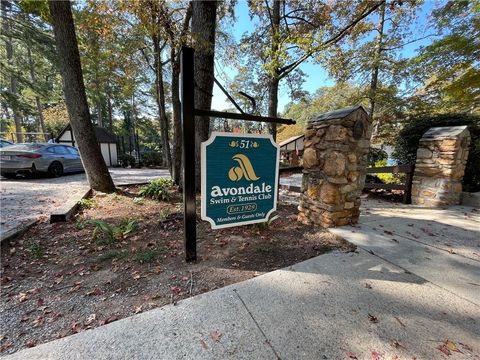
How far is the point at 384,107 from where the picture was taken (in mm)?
9805

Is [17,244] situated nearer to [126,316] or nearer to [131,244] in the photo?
[131,244]

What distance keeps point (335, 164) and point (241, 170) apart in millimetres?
1374

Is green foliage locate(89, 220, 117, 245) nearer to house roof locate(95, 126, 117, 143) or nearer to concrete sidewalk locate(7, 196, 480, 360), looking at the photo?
concrete sidewalk locate(7, 196, 480, 360)

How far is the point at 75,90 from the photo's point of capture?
15.0ft

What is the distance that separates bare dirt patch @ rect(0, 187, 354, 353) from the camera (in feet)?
5.19

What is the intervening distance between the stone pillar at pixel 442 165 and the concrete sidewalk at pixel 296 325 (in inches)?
146

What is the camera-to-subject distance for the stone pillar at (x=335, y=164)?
283cm

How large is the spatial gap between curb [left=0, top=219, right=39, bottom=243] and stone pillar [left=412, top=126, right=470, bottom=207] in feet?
23.9

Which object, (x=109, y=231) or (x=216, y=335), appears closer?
(x=216, y=335)

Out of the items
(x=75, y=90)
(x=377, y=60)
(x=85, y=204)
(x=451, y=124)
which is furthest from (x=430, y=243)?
(x=377, y=60)

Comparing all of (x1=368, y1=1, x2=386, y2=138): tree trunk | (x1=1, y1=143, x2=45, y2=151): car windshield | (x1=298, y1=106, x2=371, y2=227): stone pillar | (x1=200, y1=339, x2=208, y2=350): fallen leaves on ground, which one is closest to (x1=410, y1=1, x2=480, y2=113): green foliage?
(x1=368, y1=1, x2=386, y2=138): tree trunk

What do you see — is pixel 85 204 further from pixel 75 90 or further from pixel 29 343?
pixel 29 343

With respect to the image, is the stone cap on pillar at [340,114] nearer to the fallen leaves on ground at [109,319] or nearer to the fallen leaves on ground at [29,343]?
the fallen leaves on ground at [109,319]

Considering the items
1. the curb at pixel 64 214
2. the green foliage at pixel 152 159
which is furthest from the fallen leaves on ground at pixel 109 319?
the green foliage at pixel 152 159
